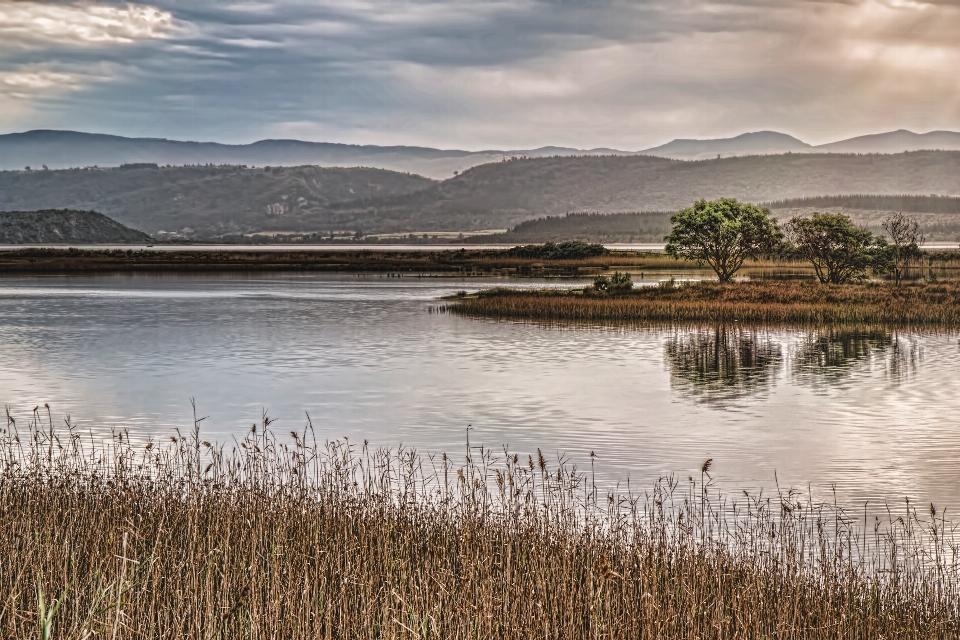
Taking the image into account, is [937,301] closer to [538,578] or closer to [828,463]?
[828,463]

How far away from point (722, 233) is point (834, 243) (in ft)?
21.4

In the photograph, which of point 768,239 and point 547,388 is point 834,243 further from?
point 547,388

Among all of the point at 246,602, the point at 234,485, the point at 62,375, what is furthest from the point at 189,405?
the point at 246,602

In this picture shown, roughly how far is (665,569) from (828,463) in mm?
9242

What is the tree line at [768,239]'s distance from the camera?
63.0 metres

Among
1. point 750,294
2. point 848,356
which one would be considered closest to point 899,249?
point 750,294

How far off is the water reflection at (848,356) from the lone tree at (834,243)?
2272cm

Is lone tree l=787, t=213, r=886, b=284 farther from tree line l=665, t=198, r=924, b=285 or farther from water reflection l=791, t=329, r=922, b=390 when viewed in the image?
water reflection l=791, t=329, r=922, b=390

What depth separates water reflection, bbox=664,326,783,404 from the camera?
1078 inches

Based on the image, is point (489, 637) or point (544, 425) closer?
point (489, 637)

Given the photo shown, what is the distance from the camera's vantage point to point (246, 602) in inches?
314

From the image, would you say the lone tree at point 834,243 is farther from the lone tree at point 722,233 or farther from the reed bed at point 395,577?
the reed bed at point 395,577

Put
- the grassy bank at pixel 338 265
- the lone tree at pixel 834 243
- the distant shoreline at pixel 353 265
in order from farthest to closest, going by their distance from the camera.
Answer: the grassy bank at pixel 338 265
the distant shoreline at pixel 353 265
the lone tree at pixel 834 243

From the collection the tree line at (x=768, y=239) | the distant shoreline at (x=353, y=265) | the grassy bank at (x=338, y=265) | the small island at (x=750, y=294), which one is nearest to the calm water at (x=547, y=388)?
the small island at (x=750, y=294)
